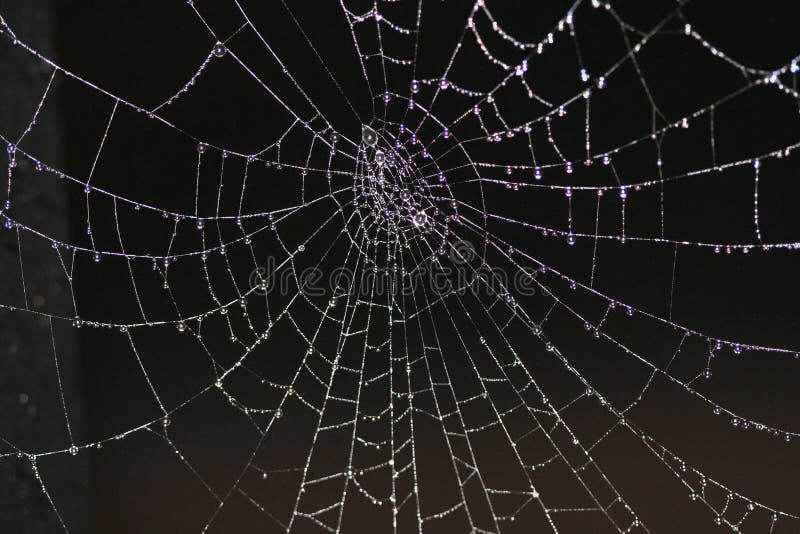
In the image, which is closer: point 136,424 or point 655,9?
point 655,9

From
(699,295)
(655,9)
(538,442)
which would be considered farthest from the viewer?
(538,442)

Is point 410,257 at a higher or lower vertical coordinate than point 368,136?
lower

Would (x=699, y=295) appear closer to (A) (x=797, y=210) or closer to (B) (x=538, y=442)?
(A) (x=797, y=210)

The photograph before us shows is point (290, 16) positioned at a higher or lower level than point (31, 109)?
higher

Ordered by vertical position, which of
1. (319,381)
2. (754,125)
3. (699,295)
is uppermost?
(754,125)

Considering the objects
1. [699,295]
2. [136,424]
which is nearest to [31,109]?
[136,424]

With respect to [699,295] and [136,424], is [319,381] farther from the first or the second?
[699,295]

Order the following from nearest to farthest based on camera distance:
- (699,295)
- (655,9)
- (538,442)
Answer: (655,9) < (699,295) < (538,442)
